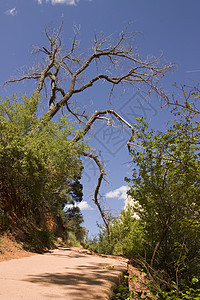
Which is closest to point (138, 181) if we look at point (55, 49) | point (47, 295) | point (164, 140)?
point (164, 140)

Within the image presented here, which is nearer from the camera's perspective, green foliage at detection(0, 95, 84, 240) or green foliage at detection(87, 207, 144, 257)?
green foliage at detection(0, 95, 84, 240)

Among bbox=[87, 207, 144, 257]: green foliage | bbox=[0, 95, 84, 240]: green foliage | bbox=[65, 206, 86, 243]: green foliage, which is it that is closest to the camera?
bbox=[0, 95, 84, 240]: green foliage

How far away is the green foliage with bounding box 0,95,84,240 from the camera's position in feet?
29.3

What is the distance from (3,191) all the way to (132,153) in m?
6.83

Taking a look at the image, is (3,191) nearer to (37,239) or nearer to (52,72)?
(37,239)

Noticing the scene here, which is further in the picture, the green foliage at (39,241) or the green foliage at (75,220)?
the green foliage at (75,220)

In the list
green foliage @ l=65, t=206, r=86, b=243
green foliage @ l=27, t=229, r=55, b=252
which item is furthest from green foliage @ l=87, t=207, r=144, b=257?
green foliage @ l=65, t=206, r=86, b=243

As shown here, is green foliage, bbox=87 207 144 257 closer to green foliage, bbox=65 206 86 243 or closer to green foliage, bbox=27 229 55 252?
green foliage, bbox=27 229 55 252

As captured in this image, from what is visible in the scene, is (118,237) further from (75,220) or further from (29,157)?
(75,220)

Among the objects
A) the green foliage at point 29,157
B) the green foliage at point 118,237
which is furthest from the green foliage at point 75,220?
the green foliage at point 29,157

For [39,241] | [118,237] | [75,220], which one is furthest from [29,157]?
[75,220]

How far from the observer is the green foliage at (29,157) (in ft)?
29.3

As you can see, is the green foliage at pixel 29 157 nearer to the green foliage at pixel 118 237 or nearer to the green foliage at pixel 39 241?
the green foliage at pixel 39 241

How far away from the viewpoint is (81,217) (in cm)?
2273
